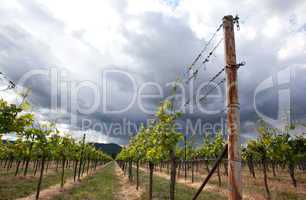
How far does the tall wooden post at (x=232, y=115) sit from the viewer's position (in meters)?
3.99

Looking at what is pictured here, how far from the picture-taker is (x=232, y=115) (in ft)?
13.8

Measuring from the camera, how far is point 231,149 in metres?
4.12

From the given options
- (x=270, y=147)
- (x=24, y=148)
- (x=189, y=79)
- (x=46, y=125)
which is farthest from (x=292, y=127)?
(x=24, y=148)

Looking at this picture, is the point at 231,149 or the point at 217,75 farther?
the point at 217,75

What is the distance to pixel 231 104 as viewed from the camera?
14.0 ft

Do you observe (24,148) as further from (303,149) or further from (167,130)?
(303,149)

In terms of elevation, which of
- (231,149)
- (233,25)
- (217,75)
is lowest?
(231,149)

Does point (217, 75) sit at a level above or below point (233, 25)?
below

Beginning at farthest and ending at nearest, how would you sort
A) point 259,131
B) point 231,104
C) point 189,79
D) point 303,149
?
point 303,149 < point 259,131 < point 189,79 < point 231,104

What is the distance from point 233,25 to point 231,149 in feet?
8.43

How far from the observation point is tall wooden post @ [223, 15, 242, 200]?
3.99m

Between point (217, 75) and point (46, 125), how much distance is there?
16.5m

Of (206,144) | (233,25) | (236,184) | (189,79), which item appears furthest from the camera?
(206,144)

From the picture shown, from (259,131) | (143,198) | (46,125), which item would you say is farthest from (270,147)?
(46,125)
